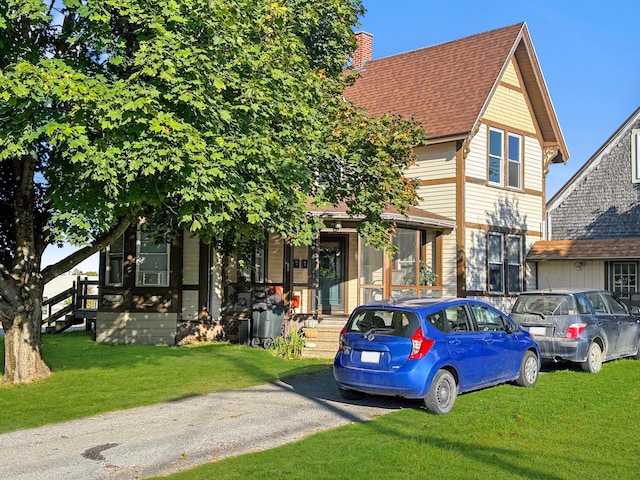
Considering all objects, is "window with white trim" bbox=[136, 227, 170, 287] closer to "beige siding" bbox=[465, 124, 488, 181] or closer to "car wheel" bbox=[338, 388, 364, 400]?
"beige siding" bbox=[465, 124, 488, 181]

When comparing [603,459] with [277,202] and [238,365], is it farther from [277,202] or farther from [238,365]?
[238,365]

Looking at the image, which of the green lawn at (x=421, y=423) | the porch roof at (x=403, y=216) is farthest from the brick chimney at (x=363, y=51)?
the green lawn at (x=421, y=423)

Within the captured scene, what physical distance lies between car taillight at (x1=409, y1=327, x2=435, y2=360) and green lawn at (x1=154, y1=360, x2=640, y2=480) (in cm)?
86

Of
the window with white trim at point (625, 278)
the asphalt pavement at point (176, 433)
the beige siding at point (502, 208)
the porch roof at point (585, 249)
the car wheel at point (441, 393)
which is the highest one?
the beige siding at point (502, 208)

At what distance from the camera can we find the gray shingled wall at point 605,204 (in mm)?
22734

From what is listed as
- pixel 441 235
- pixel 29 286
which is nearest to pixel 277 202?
pixel 29 286

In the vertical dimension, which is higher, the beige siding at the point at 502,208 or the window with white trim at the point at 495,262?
the beige siding at the point at 502,208

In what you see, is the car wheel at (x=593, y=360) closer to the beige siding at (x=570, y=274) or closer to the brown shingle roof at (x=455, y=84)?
the brown shingle roof at (x=455, y=84)

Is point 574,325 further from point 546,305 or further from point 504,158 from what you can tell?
point 504,158

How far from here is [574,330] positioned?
13.1 metres

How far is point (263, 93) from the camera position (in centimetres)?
1042

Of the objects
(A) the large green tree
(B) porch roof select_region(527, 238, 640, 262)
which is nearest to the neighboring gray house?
(B) porch roof select_region(527, 238, 640, 262)

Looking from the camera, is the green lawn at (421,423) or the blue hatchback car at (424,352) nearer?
the green lawn at (421,423)

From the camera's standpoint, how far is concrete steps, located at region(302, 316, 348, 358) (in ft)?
54.0
